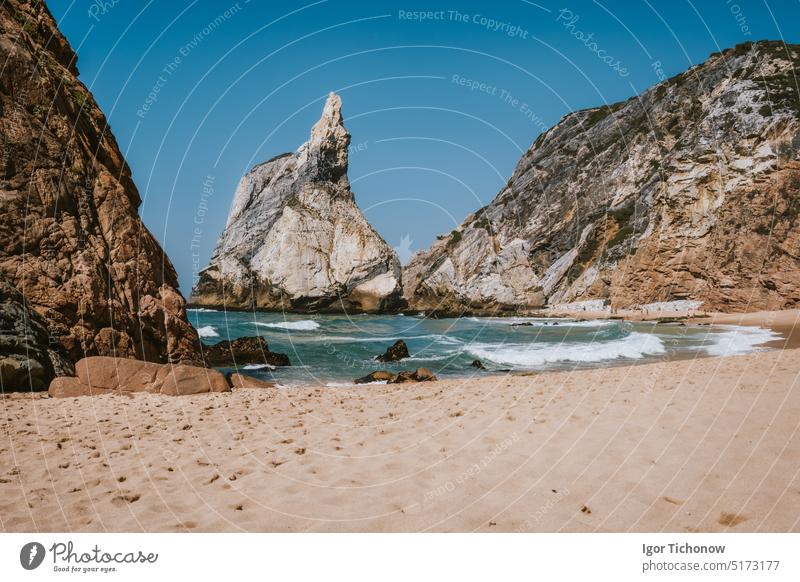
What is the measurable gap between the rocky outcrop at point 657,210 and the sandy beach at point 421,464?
1657 inches

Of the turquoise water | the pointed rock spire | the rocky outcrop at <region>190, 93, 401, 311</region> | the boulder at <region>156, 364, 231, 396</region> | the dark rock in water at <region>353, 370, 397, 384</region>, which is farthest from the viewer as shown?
the pointed rock spire

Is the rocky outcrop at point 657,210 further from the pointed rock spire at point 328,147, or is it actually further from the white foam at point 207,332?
the white foam at point 207,332

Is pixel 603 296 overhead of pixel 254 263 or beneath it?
beneath

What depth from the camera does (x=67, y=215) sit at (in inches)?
404

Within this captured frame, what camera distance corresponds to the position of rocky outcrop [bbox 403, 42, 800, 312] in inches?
1607

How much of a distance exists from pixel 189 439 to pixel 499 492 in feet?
13.3

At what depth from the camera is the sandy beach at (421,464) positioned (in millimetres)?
3533

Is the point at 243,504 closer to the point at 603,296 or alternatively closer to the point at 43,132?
the point at 43,132

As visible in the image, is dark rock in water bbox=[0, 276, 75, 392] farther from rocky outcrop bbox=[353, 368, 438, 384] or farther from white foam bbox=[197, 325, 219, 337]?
white foam bbox=[197, 325, 219, 337]

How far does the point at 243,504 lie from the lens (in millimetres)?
3809

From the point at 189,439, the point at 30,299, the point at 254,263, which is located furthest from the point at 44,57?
the point at 254,263

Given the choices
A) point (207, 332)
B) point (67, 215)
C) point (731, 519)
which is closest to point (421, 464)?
point (731, 519)

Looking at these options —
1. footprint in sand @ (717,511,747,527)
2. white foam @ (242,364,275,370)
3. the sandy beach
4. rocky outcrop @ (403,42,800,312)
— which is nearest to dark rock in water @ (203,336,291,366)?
white foam @ (242,364,275,370)

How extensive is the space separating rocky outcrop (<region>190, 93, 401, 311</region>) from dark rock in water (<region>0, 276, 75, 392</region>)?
57.7m
